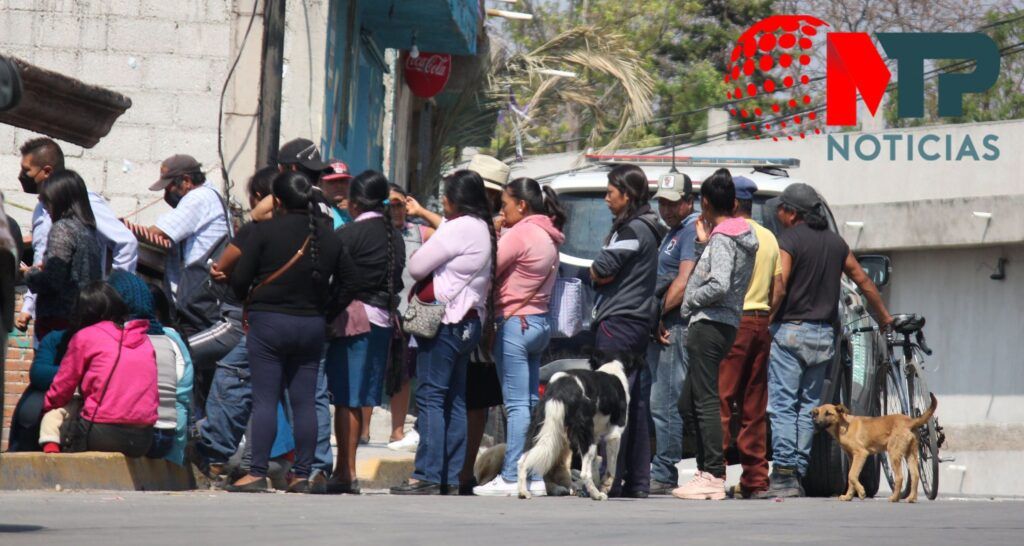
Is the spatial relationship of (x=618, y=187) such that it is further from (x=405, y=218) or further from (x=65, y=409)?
(x=65, y=409)

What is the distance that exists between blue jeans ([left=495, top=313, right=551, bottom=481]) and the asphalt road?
0.59m

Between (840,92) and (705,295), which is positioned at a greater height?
(840,92)

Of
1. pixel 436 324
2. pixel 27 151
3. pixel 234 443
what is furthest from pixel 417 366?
pixel 27 151

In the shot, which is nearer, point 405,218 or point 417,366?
point 417,366

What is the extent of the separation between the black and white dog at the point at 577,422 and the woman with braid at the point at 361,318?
948 mm

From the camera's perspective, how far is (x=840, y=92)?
37781mm

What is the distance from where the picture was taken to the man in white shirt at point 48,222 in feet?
31.2

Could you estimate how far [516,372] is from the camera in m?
9.73

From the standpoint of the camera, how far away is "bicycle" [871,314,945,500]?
12.1 m

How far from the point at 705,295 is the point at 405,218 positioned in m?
2.76

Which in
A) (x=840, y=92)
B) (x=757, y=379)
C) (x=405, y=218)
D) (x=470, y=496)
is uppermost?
(x=840, y=92)

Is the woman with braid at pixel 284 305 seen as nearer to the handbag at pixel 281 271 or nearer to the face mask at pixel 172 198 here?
the handbag at pixel 281 271

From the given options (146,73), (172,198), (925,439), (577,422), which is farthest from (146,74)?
(925,439)

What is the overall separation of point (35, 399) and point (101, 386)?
455 millimetres
